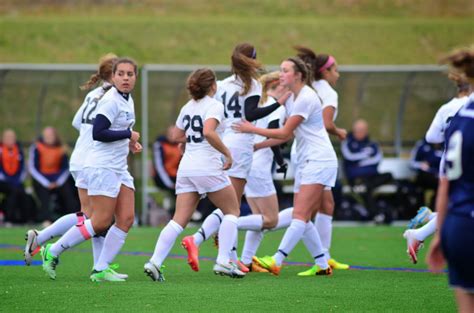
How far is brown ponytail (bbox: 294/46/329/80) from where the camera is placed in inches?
432

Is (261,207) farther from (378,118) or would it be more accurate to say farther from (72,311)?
(378,118)

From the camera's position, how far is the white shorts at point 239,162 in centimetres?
1040

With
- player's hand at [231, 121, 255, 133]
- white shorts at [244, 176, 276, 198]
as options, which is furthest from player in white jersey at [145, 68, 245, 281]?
white shorts at [244, 176, 276, 198]

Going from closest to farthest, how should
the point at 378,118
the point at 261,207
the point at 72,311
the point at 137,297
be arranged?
the point at 72,311
the point at 137,297
the point at 261,207
the point at 378,118

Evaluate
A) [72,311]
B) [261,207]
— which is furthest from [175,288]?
[261,207]

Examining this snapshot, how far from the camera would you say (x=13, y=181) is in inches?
742

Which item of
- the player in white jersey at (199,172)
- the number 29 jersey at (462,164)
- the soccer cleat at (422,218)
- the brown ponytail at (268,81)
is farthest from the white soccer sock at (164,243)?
the number 29 jersey at (462,164)

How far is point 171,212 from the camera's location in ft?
63.2

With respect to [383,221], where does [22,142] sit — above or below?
above

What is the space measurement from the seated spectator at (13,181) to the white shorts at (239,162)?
918 cm

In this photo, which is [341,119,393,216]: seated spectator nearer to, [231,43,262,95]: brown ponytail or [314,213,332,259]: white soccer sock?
[314,213,332,259]: white soccer sock

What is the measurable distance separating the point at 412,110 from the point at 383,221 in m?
2.93

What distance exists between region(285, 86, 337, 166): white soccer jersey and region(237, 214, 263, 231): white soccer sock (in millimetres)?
803

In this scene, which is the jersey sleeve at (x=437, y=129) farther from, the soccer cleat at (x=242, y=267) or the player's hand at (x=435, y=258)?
the player's hand at (x=435, y=258)
